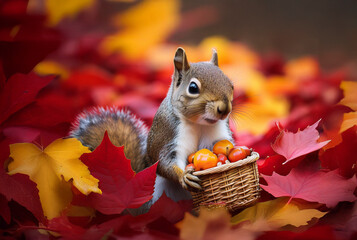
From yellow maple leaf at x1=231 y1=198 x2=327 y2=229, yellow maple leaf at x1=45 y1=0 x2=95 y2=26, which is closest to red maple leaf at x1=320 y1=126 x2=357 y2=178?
yellow maple leaf at x1=231 y1=198 x2=327 y2=229

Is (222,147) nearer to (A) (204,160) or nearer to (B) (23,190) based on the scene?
(A) (204,160)

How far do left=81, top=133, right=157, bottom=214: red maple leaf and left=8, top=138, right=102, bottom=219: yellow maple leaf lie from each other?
21mm

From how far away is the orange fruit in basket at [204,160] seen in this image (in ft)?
2.27

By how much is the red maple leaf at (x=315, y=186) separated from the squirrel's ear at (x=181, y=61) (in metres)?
0.26

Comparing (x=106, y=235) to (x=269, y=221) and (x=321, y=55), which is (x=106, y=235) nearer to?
(x=269, y=221)

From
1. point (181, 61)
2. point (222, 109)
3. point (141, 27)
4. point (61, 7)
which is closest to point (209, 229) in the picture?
point (222, 109)

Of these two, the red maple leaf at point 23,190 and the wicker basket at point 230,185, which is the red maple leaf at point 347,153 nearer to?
the wicker basket at point 230,185

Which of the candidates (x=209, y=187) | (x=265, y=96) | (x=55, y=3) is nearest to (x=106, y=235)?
(x=209, y=187)

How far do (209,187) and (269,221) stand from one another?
0.36 ft

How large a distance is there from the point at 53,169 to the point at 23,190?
6 cm

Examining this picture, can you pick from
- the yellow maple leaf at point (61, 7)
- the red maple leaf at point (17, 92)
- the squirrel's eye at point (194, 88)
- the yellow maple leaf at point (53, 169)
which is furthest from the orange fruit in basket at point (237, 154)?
the yellow maple leaf at point (61, 7)

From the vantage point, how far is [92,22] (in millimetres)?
2412

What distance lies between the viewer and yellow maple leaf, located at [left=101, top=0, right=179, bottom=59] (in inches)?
89.8

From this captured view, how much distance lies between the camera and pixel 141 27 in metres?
2.36
